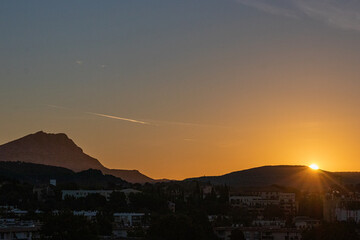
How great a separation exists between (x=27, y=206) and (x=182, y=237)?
4053 cm

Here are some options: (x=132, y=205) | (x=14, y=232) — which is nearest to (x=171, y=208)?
(x=132, y=205)

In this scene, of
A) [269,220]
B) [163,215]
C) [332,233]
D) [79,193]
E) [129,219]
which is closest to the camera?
[332,233]

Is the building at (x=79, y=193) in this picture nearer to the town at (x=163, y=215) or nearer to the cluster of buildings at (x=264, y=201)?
the town at (x=163, y=215)

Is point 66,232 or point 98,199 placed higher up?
point 98,199

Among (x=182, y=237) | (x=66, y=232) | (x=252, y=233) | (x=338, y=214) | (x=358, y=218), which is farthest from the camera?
(x=338, y=214)

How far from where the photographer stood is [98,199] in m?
113

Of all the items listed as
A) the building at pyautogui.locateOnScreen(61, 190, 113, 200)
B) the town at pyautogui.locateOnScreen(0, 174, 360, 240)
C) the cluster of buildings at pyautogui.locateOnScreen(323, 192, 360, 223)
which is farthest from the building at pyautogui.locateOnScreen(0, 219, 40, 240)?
the building at pyautogui.locateOnScreen(61, 190, 113, 200)

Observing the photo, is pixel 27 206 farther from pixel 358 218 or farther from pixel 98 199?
pixel 358 218

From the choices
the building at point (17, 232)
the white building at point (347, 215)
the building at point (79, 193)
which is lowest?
the building at point (17, 232)

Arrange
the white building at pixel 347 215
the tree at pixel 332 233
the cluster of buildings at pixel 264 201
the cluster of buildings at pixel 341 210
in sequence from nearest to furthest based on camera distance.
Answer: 1. the tree at pixel 332 233
2. the white building at pixel 347 215
3. the cluster of buildings at pixel 341 210
4. the cluster of buildings at pixel 264 201

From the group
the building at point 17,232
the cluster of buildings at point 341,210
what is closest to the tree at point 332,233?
the cluster of buildings at point 341,210

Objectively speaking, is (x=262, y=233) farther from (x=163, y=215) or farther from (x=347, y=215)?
(x=347, y=215)

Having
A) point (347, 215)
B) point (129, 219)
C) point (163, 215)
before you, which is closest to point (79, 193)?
point (129, 219)

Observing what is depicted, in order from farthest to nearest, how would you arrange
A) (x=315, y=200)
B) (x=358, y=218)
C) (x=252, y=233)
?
(x=315, y=200)
(x=358, y=218)
(x=252, y=233)
